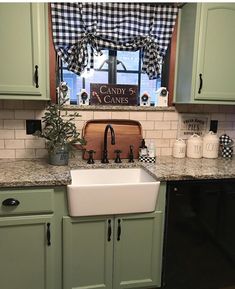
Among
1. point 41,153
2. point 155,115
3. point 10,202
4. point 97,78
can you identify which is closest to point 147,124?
point 155,115

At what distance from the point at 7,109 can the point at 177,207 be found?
147 centimetres

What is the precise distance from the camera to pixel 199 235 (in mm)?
1862

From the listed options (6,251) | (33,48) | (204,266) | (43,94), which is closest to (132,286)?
(204,266)

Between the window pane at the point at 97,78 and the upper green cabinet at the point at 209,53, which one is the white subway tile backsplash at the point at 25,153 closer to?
the window pane at the point at 97,78

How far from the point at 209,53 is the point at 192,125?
25.7 inches

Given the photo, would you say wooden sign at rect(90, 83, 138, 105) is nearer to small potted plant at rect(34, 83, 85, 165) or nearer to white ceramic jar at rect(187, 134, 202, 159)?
small potted plant at rect(34, 83, 85, 165)

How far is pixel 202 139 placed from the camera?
2383 mm

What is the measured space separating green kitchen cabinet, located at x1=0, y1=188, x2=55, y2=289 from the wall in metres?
0.64

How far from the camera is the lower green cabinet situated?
1.73 m

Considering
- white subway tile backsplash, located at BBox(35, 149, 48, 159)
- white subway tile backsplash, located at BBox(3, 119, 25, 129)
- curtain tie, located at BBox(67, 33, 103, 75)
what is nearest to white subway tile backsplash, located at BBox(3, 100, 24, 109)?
white subway tile backsplash, located at BBox(3, 119, 25, 129)

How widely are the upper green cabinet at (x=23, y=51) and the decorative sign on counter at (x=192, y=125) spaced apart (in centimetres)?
125

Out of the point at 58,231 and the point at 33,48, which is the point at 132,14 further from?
the point at 58,231

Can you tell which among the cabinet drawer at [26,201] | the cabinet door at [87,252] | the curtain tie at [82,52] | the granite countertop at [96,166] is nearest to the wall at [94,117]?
the granite countertop at [96,166]

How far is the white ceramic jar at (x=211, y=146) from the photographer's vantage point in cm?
232
